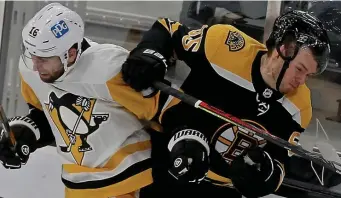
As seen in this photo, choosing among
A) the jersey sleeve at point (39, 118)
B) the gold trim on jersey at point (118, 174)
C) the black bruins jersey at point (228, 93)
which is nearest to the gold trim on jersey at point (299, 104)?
the black bruins jersey at point (228, 93)

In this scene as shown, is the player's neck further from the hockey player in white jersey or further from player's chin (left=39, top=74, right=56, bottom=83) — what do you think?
player's chin (left=39, top=74, right=56, bottom=83)

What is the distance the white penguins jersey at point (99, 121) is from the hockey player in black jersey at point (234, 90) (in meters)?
0.04

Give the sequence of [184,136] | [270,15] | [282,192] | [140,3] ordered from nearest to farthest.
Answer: [184,136] → [282,192] → [270,15] → [140,3]

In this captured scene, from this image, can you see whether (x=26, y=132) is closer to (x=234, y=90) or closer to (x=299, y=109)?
(x=234, y=90)

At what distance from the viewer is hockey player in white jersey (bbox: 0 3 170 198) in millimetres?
1223

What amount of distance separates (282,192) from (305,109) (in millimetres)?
626

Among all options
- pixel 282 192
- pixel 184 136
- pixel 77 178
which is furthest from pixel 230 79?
pixel 282 192

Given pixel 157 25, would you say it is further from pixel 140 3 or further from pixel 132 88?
pixel 140 3

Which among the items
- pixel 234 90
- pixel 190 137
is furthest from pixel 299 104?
pixel 190 137

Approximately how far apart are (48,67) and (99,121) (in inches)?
6.6

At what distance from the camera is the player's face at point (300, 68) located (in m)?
1.17

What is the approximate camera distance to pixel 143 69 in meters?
1.19

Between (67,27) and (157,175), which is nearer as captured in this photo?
(67,27)

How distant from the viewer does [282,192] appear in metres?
1.83
